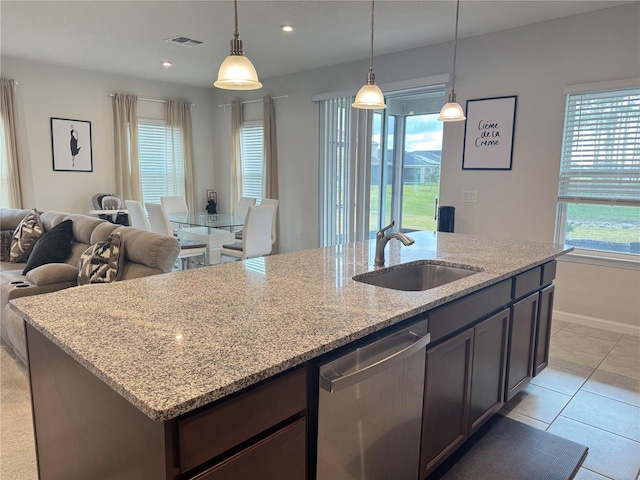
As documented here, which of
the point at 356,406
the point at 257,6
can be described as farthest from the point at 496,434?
the point at 257,6

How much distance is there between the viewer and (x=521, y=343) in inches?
96.0

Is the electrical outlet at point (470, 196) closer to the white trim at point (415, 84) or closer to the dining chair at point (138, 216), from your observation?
the white trim at point (415, 84)

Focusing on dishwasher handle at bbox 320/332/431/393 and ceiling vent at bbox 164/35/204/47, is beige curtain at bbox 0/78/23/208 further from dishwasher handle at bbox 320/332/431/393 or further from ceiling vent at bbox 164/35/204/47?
dishwasher handle at bbox 320/332/431/393

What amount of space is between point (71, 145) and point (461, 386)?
6.02m

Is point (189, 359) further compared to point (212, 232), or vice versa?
point (212, 232)

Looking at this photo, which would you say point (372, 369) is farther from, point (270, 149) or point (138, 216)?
point (270, 149)

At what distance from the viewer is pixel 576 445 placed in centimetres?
225

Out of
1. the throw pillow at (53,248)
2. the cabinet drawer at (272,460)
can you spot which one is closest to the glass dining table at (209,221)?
the throw pillow at (53,248)

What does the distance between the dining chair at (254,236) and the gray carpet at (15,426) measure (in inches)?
89.6

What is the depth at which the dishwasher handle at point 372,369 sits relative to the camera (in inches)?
47.9

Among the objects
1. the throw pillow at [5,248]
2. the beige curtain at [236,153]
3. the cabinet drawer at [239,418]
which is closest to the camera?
the cabinet drawer at [239,418]

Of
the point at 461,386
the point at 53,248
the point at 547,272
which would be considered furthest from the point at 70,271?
the point at 547,272

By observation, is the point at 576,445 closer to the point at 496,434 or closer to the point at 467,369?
the point at 496,434

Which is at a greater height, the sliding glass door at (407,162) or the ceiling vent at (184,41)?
the ceiling vent at (184,41)
